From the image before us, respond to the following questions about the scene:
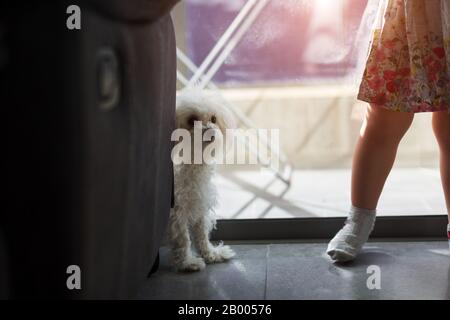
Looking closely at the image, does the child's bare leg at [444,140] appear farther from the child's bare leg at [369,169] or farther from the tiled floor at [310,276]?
the tiled floor at [310,276]

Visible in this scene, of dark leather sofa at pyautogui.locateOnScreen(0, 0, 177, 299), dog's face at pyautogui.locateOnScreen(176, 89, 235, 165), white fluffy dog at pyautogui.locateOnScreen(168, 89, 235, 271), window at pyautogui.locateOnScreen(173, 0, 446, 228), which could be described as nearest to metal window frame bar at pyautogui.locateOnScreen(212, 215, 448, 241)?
window at pyautogui.locateOnScreen(173, 0, 446, 228)

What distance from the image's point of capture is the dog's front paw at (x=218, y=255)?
1.31m

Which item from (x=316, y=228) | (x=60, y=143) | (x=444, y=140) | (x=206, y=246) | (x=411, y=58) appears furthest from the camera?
(x=316, y=228)

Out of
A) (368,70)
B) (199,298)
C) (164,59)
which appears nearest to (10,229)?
(164,59)

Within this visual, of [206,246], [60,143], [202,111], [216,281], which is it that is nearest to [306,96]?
[202,111]

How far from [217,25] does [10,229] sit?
1.13 m

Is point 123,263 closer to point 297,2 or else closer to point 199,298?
point 199,298

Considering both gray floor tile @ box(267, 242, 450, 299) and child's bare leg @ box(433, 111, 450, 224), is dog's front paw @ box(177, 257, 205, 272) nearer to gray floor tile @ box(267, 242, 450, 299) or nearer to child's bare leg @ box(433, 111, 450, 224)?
gray floor tile @ box(267, 242, 450, 299)

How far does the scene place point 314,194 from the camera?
5.29 feet

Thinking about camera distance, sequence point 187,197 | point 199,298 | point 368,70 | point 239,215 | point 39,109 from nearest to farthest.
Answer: point 39,109 < point 199,298 < point 368,70 < point 187,197 < point 239,215

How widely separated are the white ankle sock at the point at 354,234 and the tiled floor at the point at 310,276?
32 millimetres

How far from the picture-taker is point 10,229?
535mm

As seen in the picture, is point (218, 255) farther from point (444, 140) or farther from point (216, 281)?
point (444, 140)

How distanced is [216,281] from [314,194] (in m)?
0.57
